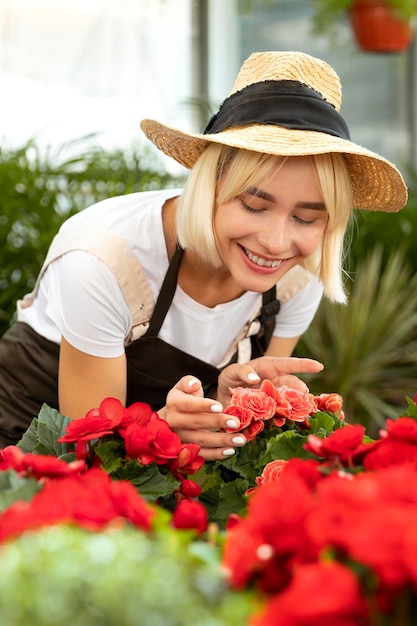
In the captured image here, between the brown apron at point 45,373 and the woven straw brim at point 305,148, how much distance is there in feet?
1.11

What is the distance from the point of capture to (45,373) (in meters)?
1.57

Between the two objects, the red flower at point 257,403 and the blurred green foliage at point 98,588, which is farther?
the red flower at point 257,403

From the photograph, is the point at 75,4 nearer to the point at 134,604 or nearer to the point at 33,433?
the point at 33,433

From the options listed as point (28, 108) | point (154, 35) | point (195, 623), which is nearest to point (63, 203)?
point (28, 108)

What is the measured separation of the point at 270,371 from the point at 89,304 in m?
0.33

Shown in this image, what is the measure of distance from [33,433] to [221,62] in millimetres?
4195

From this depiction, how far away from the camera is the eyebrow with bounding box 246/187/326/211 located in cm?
125

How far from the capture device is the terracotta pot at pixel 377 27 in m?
4.18

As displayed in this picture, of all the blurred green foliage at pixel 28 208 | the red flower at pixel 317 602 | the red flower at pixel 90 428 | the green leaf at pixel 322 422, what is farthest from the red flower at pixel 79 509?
the blurred green foliage at pixel 28 208

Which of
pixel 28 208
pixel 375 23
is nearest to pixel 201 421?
pixel 28 208

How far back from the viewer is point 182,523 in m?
0.67

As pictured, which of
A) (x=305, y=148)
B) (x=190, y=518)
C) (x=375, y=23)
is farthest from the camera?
(x=375, y=23)

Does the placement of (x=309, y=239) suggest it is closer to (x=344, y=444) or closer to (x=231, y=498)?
(x=231, y=498)

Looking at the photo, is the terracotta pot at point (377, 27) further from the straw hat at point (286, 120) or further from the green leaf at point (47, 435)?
the green leaf at point (47, 435)
